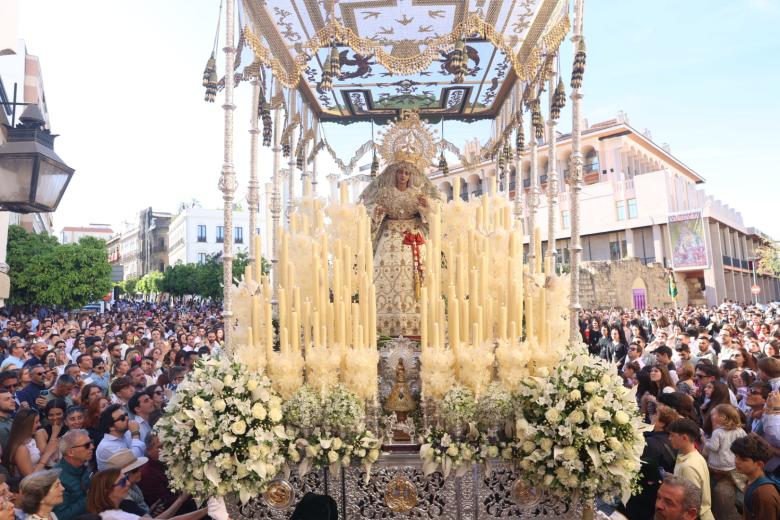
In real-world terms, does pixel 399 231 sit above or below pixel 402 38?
below

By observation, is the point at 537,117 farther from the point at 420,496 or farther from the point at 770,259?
the point at 770,259

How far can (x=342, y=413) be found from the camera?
4.15 metres

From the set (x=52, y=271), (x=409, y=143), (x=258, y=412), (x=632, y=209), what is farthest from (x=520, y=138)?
(x=632, y=209)

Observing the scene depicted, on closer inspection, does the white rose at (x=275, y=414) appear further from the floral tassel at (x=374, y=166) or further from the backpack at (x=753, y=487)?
the floral tassel at (x=374, y=166)

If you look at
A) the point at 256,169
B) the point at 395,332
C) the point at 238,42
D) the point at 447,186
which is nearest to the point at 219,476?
the point at 395,332

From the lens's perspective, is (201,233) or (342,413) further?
(201,233)

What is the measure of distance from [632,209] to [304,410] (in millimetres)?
40995

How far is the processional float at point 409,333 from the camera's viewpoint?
13.3 feet

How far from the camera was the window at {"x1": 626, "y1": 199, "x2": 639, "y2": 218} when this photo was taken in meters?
40.6

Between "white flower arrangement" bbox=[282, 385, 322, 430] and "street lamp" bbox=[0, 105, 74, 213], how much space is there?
206 centimetres

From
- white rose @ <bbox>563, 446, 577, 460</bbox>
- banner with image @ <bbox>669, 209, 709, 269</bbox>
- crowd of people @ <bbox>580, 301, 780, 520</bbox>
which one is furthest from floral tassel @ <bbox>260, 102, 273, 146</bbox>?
banner with image @ <bbox>669, 209, 709, 269</bbox>

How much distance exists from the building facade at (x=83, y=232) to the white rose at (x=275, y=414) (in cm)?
10564

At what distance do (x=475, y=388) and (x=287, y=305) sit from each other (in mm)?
1618

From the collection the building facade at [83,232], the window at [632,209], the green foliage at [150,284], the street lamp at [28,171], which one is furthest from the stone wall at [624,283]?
the building facade at [83,232]
